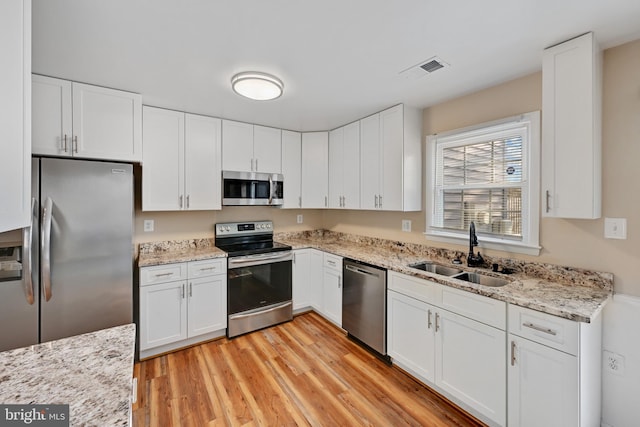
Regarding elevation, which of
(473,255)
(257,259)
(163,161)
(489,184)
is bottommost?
(257,259)

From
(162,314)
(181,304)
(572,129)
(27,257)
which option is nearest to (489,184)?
(572,129)

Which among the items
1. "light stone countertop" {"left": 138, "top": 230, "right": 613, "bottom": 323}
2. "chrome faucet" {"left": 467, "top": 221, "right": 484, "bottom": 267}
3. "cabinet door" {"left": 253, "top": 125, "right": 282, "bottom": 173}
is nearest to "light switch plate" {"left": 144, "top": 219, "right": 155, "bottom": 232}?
"light stone countertop" {"left": 138, "top": 230, "right": 613, "bottom": 323}

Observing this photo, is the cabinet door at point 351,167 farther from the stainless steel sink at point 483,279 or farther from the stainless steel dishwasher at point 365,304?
the stainless steel sink at point 483,279

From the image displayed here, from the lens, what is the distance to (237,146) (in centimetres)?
321

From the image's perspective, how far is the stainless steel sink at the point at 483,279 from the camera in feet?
6.70

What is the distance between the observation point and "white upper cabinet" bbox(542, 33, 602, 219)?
1609mm

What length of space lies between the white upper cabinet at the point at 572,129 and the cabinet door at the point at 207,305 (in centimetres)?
285

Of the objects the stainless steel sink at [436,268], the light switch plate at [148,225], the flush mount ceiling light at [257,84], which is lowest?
the stainless steel sink at [436,268]

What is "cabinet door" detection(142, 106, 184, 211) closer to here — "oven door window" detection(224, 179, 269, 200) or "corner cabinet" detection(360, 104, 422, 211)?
"oven door window" detection(224, 179, 269, 200)

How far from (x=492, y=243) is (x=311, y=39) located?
2.05m

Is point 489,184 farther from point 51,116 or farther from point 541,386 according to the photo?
point 51,116

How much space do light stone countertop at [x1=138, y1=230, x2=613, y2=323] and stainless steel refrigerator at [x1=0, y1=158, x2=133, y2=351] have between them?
1.20 ft

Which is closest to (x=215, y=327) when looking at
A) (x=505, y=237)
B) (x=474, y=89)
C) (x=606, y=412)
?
(x=505, y=237)

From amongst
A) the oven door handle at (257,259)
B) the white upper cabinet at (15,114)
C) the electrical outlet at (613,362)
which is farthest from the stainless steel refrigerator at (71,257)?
the electrical outlet at (613,362)
